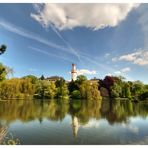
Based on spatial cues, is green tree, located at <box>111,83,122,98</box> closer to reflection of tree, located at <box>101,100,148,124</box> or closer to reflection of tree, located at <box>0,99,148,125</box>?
reflection of tree, located at <box>101,100,148,124</box>

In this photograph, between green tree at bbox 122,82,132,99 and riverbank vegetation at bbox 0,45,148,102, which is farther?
green tree at bbox 122,82,132,99

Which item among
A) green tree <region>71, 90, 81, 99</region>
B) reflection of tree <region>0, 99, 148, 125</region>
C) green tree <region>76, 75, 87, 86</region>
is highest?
green tree <region>76, 75, 87, 86</region>

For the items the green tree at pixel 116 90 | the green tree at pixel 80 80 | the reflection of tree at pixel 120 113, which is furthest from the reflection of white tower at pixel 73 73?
the reflection of tree at pixel 120 113

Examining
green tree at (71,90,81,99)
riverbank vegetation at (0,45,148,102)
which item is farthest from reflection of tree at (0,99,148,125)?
green tree at (71,90,81,99)

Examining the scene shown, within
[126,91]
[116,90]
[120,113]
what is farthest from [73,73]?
[120,113]

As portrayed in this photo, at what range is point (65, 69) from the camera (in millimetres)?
12133

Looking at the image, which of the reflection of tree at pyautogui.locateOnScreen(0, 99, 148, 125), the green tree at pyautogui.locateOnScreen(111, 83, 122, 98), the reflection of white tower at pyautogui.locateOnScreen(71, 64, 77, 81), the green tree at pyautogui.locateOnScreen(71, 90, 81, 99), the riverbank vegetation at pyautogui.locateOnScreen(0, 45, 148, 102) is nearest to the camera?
the reflection of tree at pyautogui.locateOnScreen(0, 99, 148, 125)

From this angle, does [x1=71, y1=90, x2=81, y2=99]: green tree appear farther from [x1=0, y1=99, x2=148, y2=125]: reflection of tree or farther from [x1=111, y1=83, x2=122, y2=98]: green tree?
[x1=0, y1=99, x2=148, y2=125]: reflection of tree

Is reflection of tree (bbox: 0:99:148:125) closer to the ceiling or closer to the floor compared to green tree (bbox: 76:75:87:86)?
closer to the floor

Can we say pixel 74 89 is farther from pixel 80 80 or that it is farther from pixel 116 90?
pixel 116 90

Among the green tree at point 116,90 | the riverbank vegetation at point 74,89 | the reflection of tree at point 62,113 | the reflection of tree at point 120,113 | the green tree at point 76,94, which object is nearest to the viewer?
the reflection of tree at point 62,113

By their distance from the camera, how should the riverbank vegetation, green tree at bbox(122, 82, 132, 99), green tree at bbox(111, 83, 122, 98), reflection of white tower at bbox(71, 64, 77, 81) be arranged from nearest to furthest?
reflection of white tower at bbox(71, 64, 77, 81) → the riverbank vegetation → green tree at bbox(122, 82, 132, 99) → green tree at bbox(111, 83, 122, 98)

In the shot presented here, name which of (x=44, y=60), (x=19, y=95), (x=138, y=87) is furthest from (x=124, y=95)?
(x=44, y=60)

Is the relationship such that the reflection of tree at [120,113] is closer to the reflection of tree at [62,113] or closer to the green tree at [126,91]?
the reflection of tree at [62,113]
